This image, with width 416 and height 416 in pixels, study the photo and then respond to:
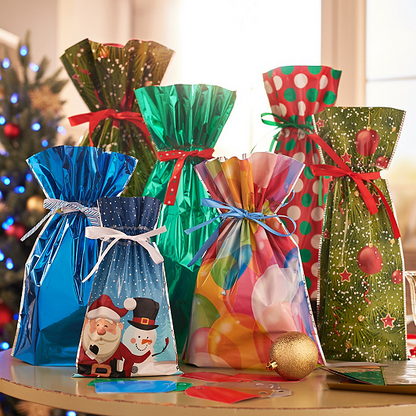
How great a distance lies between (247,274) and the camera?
0.75 m

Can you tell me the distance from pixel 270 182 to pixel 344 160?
0.15 m

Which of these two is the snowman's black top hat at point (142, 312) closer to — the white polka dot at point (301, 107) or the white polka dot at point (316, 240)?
the white polka dot at point (316, 240)

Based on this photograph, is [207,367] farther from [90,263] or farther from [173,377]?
[90,263]

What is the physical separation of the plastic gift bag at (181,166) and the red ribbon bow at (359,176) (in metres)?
0.19

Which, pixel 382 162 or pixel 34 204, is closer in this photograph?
pixel 382 162

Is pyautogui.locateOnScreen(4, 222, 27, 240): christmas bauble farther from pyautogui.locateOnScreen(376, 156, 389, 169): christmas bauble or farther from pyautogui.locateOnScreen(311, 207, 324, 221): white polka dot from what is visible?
pyautogui.locateOnScreen(376, 156, 389, 169): christmas bauble

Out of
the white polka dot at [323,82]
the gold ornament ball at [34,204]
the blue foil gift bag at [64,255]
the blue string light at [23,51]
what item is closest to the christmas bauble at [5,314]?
the gold ornament ball at [34,204]

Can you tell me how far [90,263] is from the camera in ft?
2.57

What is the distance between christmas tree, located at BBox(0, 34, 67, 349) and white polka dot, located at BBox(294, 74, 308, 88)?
1.53 metres

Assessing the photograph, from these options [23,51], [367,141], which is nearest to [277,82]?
[367,141]

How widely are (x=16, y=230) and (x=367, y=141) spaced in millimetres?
1755

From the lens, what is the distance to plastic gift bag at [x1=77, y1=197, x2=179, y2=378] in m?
0.66

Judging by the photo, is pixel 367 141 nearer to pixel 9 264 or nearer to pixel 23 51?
pixel 9 264

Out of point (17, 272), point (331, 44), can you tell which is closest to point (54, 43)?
point (17, 272)
